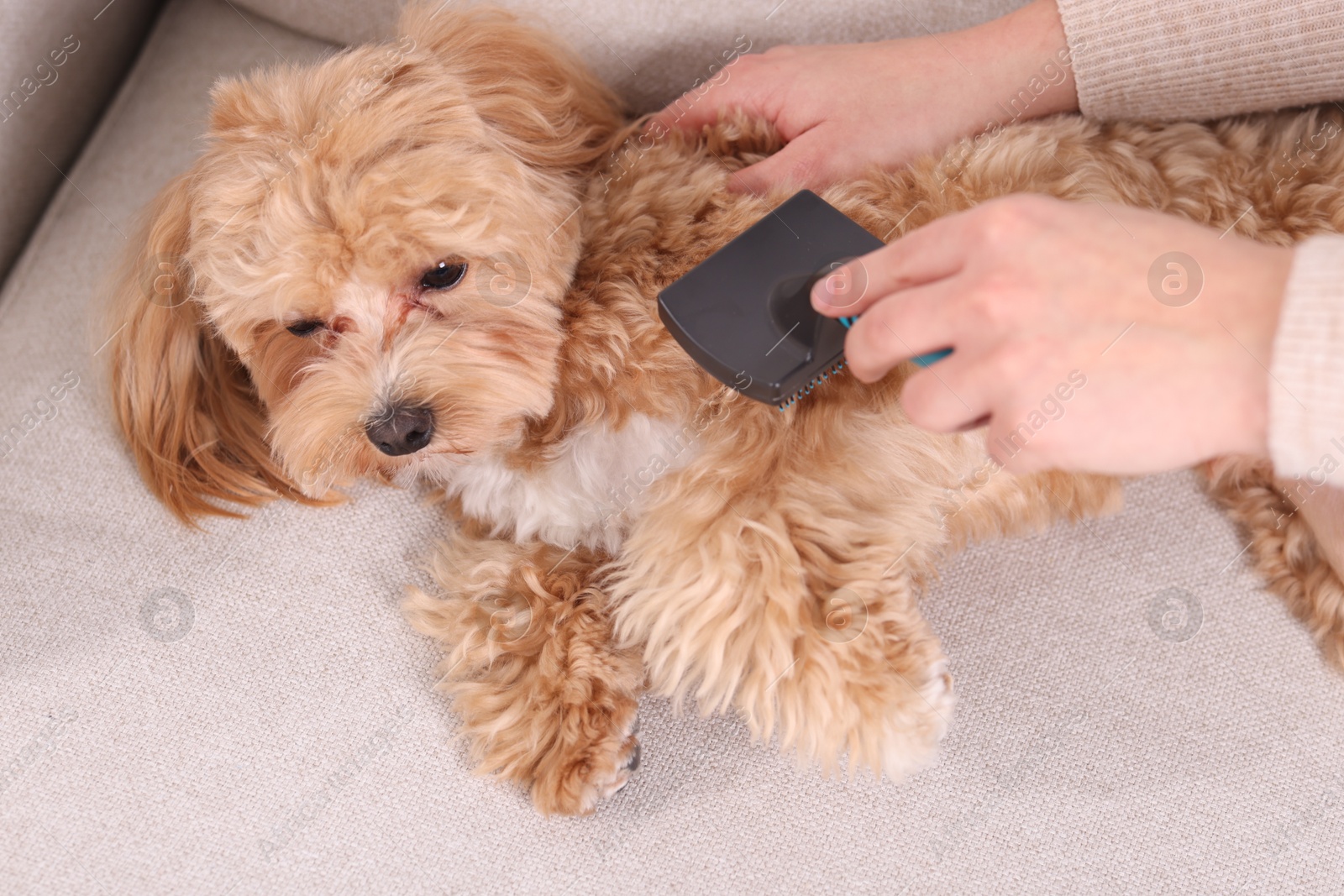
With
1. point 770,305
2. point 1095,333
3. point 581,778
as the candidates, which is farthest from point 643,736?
point 1095,333

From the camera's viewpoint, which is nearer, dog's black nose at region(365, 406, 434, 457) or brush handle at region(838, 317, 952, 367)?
brush handle at region(838, 317, 952, 367)

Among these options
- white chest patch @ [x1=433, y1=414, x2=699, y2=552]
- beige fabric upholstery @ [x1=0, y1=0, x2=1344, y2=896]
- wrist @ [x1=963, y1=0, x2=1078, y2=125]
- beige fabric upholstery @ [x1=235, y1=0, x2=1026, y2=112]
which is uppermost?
beige fabric upholstery @ [x1=235, y1=0, x2=1026, y2=112]

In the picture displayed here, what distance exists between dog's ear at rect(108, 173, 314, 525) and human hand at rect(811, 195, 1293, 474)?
117cm

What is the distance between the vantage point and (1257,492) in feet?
5.07

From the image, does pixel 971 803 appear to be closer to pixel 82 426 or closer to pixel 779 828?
pixel 779 828

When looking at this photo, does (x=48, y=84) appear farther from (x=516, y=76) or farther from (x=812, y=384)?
(x=812, y=384)

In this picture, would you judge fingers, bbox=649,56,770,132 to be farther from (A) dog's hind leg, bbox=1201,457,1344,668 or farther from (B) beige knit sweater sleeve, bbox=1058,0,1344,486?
(A) dog's hind leg, bbox=1201,457,1344,668

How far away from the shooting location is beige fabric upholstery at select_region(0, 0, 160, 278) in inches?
69.2

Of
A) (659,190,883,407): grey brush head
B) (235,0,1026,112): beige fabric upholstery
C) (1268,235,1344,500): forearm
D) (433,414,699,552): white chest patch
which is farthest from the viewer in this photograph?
(235,0,1026,112): beige fabric upholstery

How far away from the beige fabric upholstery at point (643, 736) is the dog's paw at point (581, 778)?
0.15 feet

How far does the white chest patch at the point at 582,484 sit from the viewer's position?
139 centimetres

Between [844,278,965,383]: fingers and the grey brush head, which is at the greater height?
[844,278,965,383]: fingers

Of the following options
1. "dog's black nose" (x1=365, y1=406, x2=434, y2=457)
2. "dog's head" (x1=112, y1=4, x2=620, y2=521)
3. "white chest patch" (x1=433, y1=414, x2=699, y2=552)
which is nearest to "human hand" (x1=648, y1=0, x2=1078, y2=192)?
"dog's head" (x1=112, y1=4, x2=620, y2=521)

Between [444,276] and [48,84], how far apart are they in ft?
3.99
